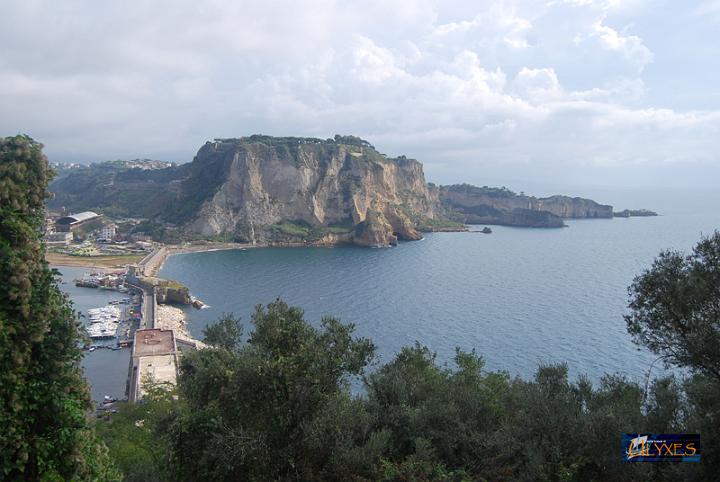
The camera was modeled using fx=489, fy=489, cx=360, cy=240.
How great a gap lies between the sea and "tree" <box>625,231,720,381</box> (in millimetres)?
8390

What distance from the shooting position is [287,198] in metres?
119

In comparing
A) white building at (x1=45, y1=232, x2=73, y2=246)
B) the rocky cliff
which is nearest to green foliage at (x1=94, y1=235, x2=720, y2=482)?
white building at (x1=45, y1=232, x2=73, y2=246)

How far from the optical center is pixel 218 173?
12375 centimetres

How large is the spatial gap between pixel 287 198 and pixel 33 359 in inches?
4431

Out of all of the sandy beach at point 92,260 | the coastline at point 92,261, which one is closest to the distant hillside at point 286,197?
the sandy beach at point 92,260

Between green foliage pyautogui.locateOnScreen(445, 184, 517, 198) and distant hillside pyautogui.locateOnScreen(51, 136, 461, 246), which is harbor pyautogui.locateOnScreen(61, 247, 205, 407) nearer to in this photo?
distant hillside pyautogui.locateOnScreen(51, 136, 461, 246)

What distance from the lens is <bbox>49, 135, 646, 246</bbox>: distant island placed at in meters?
110

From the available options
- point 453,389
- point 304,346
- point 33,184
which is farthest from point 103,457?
point 453,389

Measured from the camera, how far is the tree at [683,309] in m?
9.24

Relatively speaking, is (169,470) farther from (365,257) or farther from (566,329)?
(365,257)

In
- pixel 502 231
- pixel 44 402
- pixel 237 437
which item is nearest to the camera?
pixel 44 402

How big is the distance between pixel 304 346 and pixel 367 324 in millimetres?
37507

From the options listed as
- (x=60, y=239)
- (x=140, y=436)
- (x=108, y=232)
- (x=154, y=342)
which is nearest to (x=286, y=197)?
(x=108, y=232)

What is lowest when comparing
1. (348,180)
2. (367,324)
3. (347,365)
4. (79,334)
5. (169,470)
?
(367,324)
